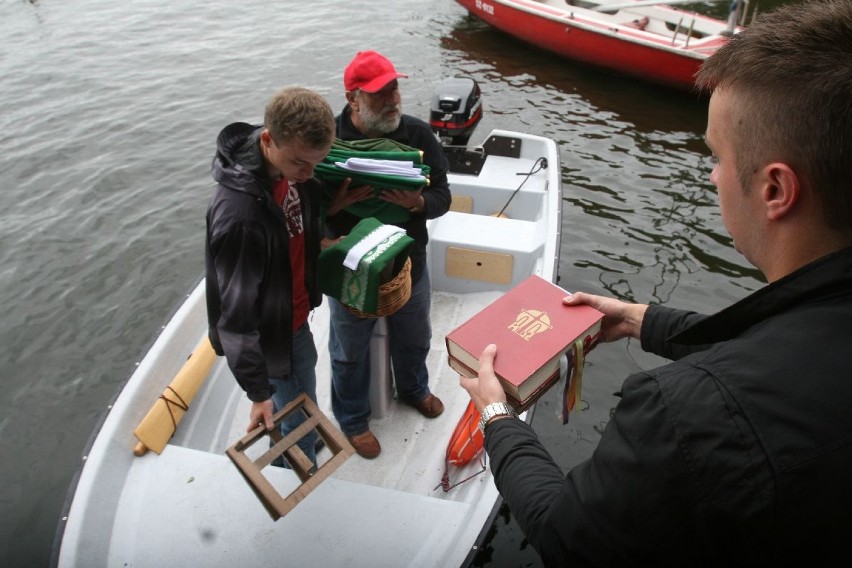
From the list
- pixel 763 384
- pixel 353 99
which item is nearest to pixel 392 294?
pixel 353 99

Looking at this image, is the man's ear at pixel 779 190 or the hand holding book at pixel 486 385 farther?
the hand holding book at pixel 486 385

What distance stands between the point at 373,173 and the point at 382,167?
51 mm

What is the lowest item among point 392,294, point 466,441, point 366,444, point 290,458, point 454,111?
point 366,444

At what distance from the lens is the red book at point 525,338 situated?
1.59 metres

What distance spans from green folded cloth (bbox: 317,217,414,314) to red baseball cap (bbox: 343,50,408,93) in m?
0.59

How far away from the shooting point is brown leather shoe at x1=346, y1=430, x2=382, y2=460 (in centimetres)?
306

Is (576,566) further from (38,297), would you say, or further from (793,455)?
(38,297)

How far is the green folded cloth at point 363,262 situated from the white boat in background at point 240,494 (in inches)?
28.1

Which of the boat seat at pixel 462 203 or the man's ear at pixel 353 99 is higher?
the man's ear at pixel 353 99

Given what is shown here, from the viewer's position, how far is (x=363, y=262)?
2.19 metres

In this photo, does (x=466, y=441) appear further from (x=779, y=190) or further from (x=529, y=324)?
(x=779, y=190)

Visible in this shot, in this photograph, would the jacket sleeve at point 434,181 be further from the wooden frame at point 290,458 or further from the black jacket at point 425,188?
the wooden frame at point 290,458

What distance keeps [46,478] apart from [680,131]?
8623 mm

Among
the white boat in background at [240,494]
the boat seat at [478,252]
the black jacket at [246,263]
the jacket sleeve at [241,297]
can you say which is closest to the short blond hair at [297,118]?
the black jacket at [246,263]
